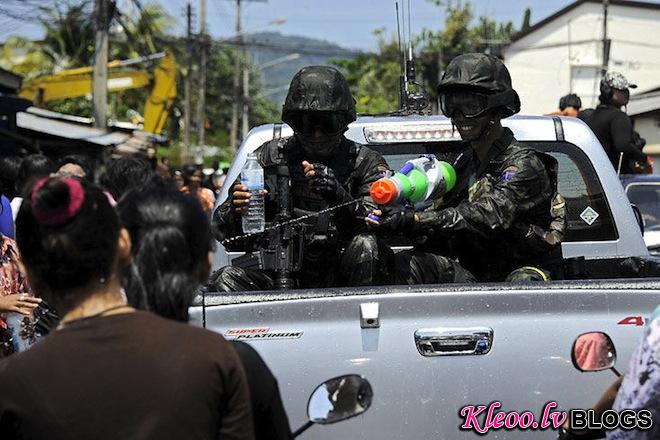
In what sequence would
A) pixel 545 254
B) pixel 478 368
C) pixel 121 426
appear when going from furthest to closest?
1. pixel 545 254
2. pixel 478 368
3. pixel 121 426

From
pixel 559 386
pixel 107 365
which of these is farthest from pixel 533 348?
pixel 107 365

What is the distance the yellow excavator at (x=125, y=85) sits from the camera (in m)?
26.3

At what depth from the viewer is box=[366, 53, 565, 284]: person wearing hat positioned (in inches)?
183

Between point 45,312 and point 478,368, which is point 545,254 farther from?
point 45,312

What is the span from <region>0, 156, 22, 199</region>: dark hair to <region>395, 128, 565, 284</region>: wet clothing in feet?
13.6

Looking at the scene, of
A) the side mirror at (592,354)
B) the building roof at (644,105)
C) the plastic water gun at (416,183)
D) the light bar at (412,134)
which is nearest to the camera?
the side mirror at (592,354)

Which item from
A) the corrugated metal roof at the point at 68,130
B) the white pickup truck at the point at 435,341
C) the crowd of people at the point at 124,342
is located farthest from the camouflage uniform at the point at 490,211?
the corrugated metal roof at the point at 68,130

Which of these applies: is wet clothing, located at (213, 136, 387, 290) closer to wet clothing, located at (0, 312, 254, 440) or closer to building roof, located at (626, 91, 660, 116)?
wet clothing, located at (0, 312, 254, 440)

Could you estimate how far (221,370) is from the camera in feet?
7.89

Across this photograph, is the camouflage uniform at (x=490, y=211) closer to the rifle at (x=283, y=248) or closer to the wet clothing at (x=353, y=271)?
the wet clothing at (x=353, y=271)

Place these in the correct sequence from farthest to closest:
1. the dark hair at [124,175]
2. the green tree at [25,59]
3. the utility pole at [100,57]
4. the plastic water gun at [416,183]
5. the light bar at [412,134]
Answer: the green tree at [25,59] → the utility pole at [100,57] → the dark hair at [124,175] → the light bar at [412,134] → the plastic water gun at [416,183]

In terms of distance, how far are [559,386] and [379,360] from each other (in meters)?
0.58

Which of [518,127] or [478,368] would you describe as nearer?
[478,368]

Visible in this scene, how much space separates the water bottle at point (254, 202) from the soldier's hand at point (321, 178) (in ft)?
0.69
